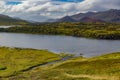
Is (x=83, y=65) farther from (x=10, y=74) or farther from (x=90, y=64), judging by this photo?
(x=10, y=74)

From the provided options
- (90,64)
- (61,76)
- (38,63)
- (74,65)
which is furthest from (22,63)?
(61,76)

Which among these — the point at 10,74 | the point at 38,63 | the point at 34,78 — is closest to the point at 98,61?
the point at 34,78

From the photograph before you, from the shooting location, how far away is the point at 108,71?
57.3m

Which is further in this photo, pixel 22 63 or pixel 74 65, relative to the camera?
pixel 22 63

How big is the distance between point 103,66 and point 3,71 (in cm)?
3313

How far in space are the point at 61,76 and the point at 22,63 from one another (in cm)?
4046

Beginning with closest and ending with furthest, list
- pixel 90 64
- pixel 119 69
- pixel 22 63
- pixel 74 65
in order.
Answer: pixel 119 69 → pixel 90 64 → pixel 74 65 → pixel 22 63

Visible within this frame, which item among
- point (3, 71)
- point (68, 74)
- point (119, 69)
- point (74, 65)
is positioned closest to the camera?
point (119, 69)

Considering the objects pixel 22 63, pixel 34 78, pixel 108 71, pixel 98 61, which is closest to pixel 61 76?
pixel 34 78

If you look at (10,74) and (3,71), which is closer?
(10,74)

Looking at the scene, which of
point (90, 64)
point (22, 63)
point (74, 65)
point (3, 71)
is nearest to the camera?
point (90, 64)

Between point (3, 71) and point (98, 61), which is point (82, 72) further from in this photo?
point (3, 71)

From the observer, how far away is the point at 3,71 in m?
81.2

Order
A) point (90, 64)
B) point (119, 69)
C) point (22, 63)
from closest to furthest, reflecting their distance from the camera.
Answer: point (119, 69), point (90, 64), point (22, 63)
